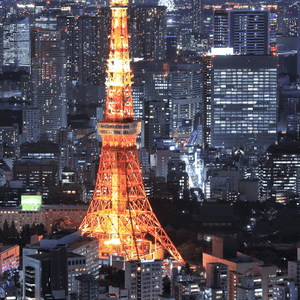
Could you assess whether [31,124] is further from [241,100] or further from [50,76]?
[241,100]

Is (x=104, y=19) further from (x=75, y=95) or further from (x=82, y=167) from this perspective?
(x=82, y=167)

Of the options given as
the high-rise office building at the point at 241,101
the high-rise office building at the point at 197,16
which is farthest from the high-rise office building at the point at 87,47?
the high-rise office building at the point at 241,101

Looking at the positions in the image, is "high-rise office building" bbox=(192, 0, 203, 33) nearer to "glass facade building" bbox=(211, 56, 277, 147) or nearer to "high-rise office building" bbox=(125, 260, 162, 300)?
"glass facade building" bbox=(211, 56, 277, 147)

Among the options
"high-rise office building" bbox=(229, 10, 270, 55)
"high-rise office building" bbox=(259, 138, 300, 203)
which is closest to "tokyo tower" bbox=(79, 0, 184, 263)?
"high-rise office building" bbox=(259, 138, 300, 203)

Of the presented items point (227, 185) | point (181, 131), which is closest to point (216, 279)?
point (227, 185)

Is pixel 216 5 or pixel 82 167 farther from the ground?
pixel 216 5

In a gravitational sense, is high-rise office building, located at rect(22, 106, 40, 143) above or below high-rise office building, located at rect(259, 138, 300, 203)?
above
